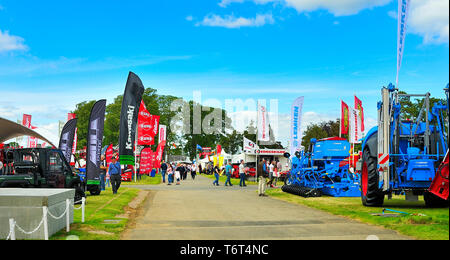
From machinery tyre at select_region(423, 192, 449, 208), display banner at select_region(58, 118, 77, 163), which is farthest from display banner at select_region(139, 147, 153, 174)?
machinery tyre at select_region(423, 192, 449, 208)

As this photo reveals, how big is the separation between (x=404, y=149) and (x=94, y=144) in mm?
12565

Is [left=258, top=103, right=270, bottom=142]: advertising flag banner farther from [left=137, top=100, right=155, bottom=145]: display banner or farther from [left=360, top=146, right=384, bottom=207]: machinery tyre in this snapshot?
[left=360, top=146, right=384, bottom=207]: machinery tyre

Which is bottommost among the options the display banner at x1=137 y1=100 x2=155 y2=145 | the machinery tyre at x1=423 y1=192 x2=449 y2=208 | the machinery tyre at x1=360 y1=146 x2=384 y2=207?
the machinery tyre at x1=423 y1=192 x2=449 y2=208

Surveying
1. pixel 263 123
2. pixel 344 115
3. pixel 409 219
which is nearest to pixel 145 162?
pixel 263 123

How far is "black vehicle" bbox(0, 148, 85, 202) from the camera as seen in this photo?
15821 millimetres

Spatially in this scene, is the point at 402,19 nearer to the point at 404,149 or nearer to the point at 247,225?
the point at 404,149

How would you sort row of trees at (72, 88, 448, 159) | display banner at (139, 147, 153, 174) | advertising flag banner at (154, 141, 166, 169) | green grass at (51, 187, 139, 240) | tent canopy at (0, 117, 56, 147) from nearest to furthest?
green grass at (51, 187, 139, 240), tent canopy at (0, 117, 56, 147), display banner at (139, 147, 153, 174), advertising flag banner at (154, 141, 166, 169), row of trees at (72, 88, 448, 159)

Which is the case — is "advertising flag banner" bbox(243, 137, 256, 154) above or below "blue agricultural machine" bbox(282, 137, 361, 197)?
above

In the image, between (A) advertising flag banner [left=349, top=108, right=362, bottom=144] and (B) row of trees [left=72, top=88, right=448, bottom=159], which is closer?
(A) advertising flag banner [left=349, top=108, right=362, bottom=144]

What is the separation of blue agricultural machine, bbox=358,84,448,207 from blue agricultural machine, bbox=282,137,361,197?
19.5 ft

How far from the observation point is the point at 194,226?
12.0 m

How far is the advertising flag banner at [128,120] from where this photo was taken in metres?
22.2

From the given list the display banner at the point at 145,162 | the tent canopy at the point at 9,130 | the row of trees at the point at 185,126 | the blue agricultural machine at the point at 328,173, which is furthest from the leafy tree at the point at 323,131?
the tent canopy at the point at 9,130

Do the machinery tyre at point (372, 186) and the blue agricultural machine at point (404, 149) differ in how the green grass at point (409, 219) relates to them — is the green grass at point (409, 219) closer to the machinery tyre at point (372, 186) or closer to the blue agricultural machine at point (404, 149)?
the machinery tyre at point (372, 186)
